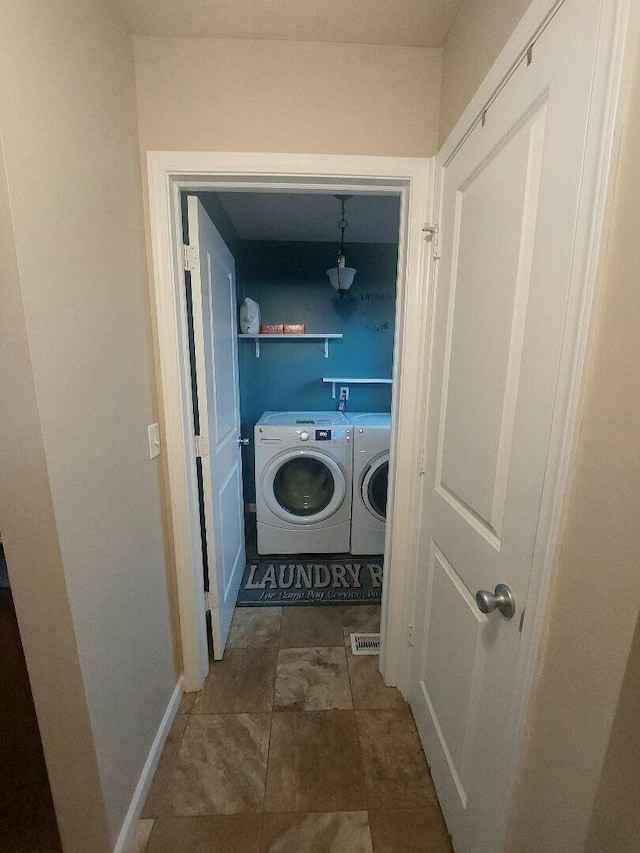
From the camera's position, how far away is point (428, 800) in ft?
3.53

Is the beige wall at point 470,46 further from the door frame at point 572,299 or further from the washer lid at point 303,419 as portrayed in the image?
the washer lid at point 303,419

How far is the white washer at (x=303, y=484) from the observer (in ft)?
7.27

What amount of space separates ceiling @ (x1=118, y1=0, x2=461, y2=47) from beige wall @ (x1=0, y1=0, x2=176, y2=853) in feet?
0.42

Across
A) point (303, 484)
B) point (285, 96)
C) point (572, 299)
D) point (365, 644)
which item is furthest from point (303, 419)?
point (572, 299)

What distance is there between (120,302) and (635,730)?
4.56ft

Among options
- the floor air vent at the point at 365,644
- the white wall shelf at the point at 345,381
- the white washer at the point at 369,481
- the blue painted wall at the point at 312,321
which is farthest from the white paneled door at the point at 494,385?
the blue painted wall at the point at 312,321

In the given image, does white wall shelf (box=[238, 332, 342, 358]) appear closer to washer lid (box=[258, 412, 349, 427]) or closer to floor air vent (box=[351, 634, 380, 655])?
washer lid (box=[258, 412, 349, 427])

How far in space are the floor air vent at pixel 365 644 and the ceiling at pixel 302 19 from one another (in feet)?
7.84

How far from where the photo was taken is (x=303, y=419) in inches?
97.1

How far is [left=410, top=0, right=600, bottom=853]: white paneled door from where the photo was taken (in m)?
0.59

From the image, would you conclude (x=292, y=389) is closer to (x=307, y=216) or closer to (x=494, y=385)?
(x=307, y=216)

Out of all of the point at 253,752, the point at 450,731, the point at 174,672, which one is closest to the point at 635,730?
the point at 450,731

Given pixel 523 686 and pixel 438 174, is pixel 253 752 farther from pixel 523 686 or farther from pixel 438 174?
pixel 438 174

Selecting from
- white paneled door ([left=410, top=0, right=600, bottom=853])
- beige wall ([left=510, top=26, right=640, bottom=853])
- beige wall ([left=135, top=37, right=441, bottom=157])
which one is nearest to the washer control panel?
white paneled door ([left=410, top=0, right=600, bottom=853])
